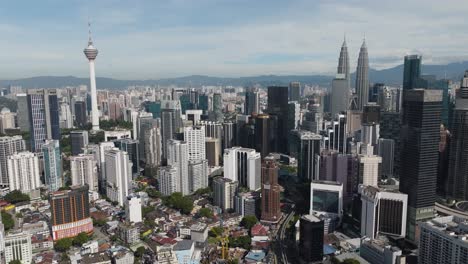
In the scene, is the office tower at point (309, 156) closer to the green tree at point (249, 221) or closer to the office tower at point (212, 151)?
the green tree at point (249, 221)

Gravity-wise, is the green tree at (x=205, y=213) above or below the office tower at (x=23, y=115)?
below

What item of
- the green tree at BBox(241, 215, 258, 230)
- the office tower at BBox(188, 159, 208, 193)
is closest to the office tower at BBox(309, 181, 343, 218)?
the green tree at BBox(241, 215, 258, 230)

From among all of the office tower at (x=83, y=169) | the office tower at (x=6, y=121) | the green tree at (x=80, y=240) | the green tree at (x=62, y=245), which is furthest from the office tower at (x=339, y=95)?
the office tower at (x=6, y=121)

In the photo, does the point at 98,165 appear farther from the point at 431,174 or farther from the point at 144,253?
the point at 431,174

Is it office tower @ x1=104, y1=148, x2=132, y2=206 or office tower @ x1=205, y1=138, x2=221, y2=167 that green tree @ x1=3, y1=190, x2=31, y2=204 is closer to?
office tower @ x1=104, y1=148, x2=132, y2=206

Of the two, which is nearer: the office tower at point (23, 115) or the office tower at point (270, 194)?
the office tower at point (270, 194)

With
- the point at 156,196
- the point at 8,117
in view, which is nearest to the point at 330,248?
the point at 156,196

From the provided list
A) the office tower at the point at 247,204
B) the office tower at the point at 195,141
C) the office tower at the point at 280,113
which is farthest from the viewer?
the office tower at the point at 280,113
